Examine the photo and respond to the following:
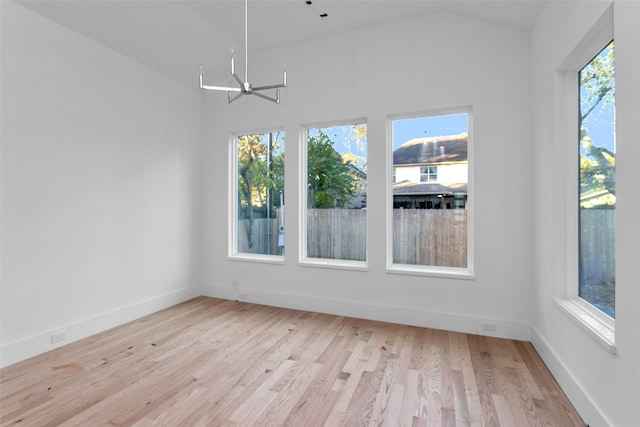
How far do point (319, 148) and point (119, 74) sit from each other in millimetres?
2508

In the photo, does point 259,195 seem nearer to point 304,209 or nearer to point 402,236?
point 304,209

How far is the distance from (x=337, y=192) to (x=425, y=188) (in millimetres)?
1117

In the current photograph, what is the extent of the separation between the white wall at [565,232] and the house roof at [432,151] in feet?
2.39

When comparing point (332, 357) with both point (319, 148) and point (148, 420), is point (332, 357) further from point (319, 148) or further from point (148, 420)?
point (319, 148)

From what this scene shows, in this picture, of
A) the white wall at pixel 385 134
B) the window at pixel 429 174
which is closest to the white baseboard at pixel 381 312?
the white wall at pixel 385 134

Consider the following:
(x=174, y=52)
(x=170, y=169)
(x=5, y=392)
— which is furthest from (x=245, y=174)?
(x=5, y=392)

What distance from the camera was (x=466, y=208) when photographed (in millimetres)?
3541

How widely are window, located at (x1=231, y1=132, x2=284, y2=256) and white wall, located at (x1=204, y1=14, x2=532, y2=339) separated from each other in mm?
202

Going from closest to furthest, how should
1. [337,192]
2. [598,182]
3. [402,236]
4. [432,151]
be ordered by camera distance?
[598,182] → [432,151] → [402,236] → [337,192]

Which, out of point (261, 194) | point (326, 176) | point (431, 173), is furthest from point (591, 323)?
point (261, 194)

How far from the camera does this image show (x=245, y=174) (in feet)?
15.5

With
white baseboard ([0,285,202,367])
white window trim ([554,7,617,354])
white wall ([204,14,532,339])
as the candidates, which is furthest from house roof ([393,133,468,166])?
white baseboard ([0,285,202,367])

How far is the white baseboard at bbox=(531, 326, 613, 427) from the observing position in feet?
6.07

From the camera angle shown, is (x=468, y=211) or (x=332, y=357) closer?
(x=332, y=357)
